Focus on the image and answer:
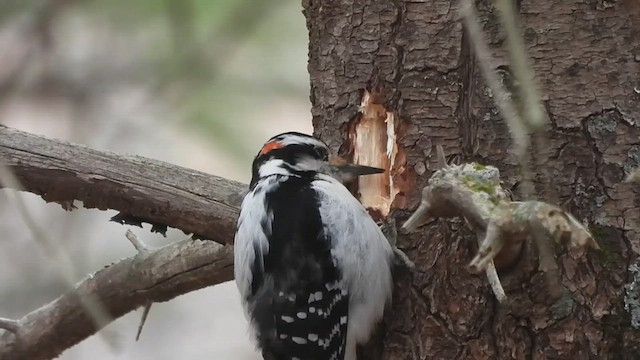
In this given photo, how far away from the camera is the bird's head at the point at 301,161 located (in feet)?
7.20

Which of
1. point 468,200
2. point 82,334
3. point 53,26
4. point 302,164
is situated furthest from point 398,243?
point 53,26

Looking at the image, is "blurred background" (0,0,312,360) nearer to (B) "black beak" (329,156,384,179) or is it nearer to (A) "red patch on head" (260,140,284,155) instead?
(A) "red patch on head" (260,140,284,155)

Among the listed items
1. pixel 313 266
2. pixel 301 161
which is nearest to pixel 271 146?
pixel 301 161

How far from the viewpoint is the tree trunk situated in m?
1.72

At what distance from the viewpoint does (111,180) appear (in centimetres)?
204

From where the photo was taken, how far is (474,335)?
5.88 ft

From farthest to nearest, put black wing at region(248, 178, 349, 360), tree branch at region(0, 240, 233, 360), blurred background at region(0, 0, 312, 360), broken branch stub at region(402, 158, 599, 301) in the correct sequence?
blurred background at region(0, 0, 312, 360) < tree branch at region(0, 240, 233, 360) < black wing at region(248, 178, 349, 360) < broken branch stub at region(402, 158, 599, 301)

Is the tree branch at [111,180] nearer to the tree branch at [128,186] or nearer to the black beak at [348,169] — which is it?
the tree branch at [128,186]

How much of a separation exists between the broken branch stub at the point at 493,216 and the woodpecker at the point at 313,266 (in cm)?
51

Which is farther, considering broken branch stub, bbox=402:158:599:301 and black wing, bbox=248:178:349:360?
black wing, bbox=248:178:349:360

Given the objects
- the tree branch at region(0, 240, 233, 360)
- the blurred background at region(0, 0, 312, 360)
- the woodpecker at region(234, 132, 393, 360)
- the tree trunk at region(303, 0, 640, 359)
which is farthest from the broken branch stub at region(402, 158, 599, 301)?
the blurred background at region(0, 0, 312, 360)

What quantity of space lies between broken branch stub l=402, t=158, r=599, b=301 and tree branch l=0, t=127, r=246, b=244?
74cm

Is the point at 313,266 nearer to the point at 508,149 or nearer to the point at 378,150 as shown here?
the point at 378,150

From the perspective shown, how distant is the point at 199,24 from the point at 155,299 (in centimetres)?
99
